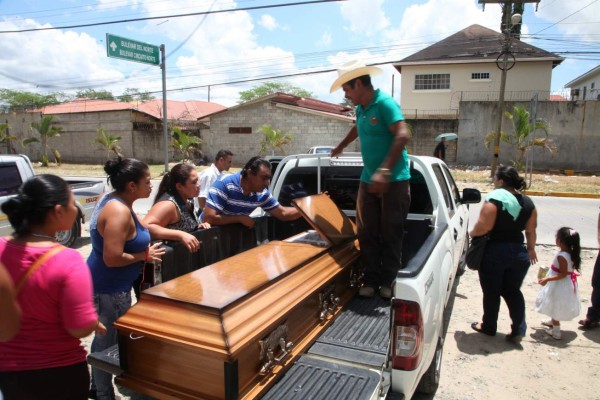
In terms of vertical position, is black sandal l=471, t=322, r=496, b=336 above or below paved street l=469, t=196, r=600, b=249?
below

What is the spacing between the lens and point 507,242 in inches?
157

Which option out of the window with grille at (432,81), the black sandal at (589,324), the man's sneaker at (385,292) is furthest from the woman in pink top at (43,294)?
the window with grille at (432,81)

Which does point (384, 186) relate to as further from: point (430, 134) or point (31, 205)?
point (430, 134)

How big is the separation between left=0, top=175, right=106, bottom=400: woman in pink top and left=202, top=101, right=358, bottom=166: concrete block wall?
71.3ft

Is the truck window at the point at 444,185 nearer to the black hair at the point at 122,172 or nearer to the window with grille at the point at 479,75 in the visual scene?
the black hair at the point at 122,172

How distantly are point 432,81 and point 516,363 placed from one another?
2500 centimetres

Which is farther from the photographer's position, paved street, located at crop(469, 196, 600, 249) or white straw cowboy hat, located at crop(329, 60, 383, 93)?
paved street, located at crop(469, 196, 600, 249)

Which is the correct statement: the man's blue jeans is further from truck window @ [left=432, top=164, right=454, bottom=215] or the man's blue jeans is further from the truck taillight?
truck window @ [left=432, top=164, right=454, bottom=215]

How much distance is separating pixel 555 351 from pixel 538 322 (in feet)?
2.12

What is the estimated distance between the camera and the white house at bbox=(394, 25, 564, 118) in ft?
82.6

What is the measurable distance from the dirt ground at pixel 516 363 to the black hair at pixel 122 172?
1.61 meters

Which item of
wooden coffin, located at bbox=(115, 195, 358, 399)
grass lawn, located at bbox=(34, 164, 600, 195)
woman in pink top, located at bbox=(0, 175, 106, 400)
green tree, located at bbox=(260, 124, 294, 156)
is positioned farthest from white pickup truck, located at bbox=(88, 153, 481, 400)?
green tree, located at bbox=(260, 124, 294, 156)

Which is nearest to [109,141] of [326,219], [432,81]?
[432,81]

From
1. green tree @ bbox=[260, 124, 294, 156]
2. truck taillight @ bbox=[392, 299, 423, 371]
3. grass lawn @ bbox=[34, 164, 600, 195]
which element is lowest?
grass lawn @ bbox=[34, 164, 600, 195]
